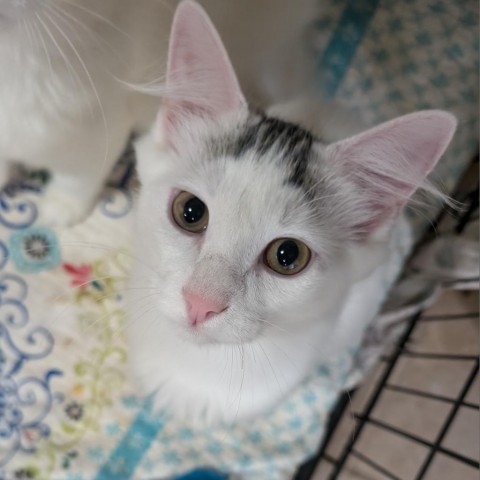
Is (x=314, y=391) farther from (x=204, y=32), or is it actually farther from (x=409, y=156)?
(x=204, y=32)

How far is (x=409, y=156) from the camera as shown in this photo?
3.06 ft

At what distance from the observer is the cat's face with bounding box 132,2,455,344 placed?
94 centimetres

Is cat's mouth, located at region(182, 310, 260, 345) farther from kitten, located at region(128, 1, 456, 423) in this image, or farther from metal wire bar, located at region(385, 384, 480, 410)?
metal wire bar, located at region(385, 384, 480, 410)

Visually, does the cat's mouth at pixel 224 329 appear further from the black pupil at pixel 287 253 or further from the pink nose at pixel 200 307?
the black pupil at pixel 287 253

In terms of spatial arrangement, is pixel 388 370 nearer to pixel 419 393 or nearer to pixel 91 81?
pixel 419 393

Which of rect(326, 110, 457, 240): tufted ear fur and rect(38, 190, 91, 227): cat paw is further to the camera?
rect(38, 190, 91, 227): cat paw

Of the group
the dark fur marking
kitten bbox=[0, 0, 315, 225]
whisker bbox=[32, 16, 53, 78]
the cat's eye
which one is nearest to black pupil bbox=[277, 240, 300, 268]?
the cat's eye

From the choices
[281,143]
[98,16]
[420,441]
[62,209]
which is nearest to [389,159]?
[281,143]

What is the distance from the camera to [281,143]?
3.51 feet

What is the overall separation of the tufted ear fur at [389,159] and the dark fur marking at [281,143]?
55 millimetres

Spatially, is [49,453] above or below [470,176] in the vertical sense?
below

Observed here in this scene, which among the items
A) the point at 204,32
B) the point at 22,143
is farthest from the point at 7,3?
the point at 22,143

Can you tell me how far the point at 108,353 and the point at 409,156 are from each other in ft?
3.65

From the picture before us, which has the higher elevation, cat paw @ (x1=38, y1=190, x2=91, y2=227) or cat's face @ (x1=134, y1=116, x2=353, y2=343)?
cat's face @ (x1=134, y1=116, x2=353, y2=343)
